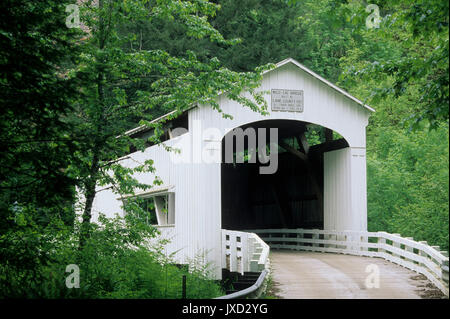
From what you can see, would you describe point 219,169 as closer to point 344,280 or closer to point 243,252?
point 243,252

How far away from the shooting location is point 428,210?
12633mm

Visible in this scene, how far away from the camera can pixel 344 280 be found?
10383mm

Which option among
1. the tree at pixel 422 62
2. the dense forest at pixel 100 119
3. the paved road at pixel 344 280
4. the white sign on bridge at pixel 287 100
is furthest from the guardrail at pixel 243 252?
the tree at pixel 422 62

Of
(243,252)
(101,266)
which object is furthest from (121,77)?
(243,252)

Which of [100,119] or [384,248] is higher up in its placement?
[100,119]

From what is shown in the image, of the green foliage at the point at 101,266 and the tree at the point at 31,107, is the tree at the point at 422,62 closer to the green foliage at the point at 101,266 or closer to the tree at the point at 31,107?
the tree at the point at 31,107

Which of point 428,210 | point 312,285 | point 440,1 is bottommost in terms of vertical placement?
point 312,285

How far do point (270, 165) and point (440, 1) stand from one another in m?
14.2

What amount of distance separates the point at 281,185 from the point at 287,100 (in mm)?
5843

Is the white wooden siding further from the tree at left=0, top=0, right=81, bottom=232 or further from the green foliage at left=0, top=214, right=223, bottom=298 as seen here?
the tree at left=0, top=0, right=81, bottom=232

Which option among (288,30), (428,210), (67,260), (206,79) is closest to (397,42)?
(288,30)

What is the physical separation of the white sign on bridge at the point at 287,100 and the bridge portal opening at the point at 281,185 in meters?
1.68

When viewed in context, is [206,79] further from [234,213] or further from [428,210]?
[234,213]

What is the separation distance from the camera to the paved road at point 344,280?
29.9 ft
